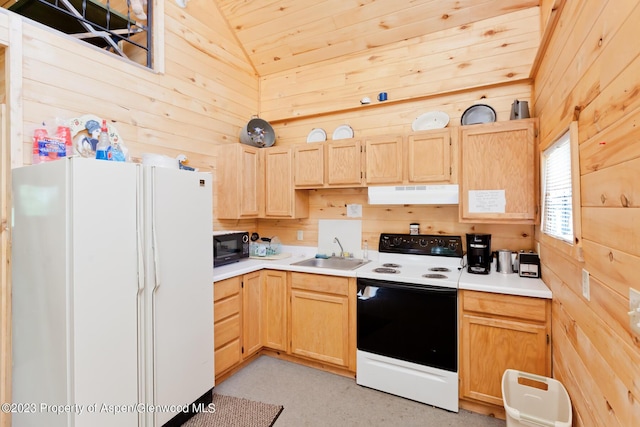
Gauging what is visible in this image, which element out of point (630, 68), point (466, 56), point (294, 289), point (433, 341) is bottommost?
point (433, 341)

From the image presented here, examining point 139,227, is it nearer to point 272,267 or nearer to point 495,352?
point 272,267

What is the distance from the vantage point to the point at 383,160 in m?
2.77

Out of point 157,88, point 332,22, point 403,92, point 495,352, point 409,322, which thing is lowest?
point 495,352

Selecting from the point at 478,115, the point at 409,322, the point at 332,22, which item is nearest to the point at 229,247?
the point at 409,322

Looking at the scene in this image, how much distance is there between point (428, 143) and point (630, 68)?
5.48ft

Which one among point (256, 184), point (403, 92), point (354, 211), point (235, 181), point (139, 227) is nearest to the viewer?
point (139, 227)

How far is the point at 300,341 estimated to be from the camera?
2.79m

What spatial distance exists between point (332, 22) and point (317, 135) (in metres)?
1.10

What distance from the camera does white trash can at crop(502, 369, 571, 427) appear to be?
162 centimetres

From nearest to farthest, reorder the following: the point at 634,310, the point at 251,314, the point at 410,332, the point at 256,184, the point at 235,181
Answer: the point at 634,310 < the point at 410,332 < the point at 251,314 < the point at 235,181 < the point at 256,184

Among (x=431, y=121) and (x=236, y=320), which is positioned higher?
(x=431, y=121)

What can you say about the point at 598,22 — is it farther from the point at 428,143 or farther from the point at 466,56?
the point at 466,56

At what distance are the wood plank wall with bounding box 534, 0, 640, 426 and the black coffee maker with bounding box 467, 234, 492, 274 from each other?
2.45 feet

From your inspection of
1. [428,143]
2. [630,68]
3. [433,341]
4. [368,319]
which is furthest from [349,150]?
[630,68]
